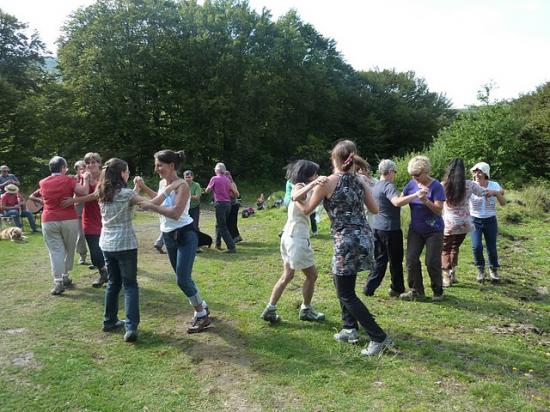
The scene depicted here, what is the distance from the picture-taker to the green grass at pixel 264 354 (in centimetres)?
369

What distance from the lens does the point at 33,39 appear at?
32.3 metres

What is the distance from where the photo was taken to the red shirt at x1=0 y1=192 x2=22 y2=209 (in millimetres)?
12680

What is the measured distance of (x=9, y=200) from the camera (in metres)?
12.7

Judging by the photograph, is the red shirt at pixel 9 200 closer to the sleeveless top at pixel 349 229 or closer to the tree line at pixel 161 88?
the sleeveless top at pixel 349 229

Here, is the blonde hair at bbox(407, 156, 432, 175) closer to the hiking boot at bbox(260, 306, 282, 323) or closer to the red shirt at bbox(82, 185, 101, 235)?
the hiking boot at bbox(260, 306, 282, 323)

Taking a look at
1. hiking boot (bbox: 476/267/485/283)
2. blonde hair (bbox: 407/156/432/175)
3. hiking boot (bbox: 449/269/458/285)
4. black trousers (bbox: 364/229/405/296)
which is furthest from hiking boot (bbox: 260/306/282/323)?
hiking boot (bbox: 476/267/485/283)

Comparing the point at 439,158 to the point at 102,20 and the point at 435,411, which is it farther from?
the point at 102,20

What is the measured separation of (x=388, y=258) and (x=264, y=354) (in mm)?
2622

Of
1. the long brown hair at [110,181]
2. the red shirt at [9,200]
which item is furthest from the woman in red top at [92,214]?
the red shirt at [9,200]

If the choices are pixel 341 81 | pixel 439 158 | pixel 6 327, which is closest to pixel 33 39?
pixel 341 81

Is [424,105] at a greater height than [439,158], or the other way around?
[424,105]

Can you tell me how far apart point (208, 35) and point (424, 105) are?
23.7 meters

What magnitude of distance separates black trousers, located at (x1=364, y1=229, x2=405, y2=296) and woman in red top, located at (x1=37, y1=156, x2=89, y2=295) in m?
4.21

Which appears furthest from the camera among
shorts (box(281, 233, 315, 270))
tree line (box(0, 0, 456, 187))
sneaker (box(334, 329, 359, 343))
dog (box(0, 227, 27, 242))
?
tree line (box(0, 0, 456, 187))
